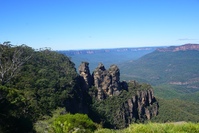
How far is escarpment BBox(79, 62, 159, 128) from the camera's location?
71.4m

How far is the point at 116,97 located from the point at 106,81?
5.65m

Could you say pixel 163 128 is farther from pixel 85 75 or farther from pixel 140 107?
pixel 140 107

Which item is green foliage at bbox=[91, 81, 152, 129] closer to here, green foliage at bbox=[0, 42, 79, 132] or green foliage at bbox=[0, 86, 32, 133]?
green foliage at bbox=[0, 42, 79, 132]

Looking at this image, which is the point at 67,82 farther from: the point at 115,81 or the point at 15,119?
the point at 15,119

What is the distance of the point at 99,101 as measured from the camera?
240 feet

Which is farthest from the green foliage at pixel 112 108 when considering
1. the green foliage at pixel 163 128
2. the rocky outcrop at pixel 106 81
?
the green foliage at pixel 163 128

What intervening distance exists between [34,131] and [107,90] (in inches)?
2107

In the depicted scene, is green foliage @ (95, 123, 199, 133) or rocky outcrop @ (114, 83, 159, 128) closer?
green foliage @ (95, 123, 199, 133)

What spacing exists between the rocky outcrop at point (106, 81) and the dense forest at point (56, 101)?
1.89 meters

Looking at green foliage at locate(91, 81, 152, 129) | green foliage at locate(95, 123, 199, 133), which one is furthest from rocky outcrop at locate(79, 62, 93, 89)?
green foliage at locate(95, 123, 199, 133)

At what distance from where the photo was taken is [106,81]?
77062mm

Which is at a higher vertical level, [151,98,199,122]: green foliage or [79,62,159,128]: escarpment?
[79,62,159,128]: escarpment

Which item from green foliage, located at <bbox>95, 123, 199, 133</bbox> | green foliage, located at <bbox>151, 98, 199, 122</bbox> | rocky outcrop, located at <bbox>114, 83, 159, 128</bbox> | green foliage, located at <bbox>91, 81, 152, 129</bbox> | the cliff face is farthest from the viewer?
green foliage, located at <bbox>151, 98, 199, 122</bbox>

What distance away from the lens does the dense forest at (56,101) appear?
25.4 m
